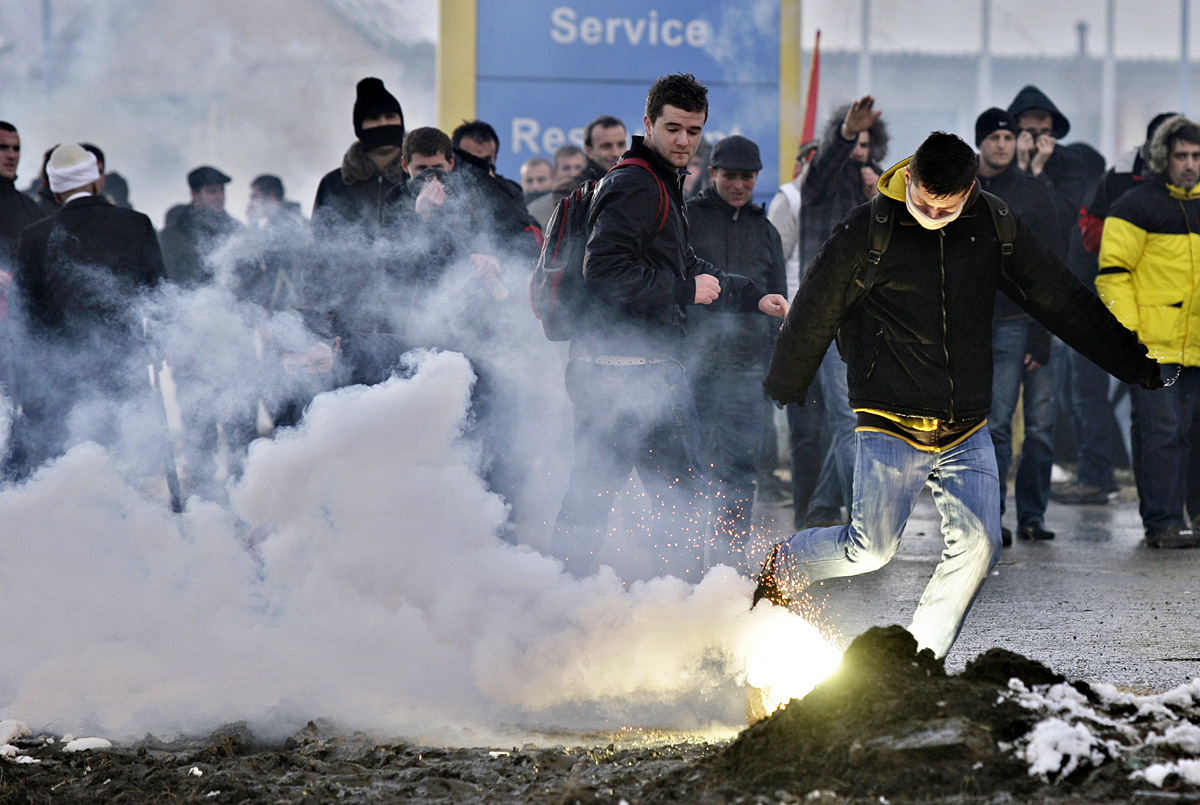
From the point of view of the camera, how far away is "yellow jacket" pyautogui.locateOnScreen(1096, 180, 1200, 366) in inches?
301

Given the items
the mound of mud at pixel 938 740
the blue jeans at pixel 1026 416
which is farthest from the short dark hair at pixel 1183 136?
the mound of mud at pixel 938 740

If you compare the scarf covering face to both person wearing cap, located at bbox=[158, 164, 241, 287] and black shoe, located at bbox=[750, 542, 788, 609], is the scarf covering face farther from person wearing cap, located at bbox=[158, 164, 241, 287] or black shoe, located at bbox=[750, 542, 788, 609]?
person wearing cap, located at bbox=[158, 164, 241, 287]

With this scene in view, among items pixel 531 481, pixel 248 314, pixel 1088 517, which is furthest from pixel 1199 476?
pixel 248 314

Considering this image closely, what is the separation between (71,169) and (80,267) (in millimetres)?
546

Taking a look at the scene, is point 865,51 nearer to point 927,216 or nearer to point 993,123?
point 993,123

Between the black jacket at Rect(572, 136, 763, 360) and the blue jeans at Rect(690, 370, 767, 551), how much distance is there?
1512 mm

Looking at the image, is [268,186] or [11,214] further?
[268,186]

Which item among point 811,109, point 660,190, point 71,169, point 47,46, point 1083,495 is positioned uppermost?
point 47,46

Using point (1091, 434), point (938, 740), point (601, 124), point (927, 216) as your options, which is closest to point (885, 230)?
point (927, 216)

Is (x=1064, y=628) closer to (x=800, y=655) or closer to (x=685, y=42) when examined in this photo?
(x=800, y=655)

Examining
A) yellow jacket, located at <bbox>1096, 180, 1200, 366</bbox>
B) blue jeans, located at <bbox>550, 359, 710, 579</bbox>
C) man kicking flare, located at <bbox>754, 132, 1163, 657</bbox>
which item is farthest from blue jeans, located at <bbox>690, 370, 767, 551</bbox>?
yellow jacket, located at <bbox>1096, 180, 1200, 366</bbox>

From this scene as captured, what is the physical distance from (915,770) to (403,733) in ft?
5.71

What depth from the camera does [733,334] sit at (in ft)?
22.7

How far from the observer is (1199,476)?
27.2ft
